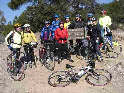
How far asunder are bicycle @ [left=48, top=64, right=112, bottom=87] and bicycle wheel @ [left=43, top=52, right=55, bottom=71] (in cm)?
121

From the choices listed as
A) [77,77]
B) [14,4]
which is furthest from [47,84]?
[14,4]

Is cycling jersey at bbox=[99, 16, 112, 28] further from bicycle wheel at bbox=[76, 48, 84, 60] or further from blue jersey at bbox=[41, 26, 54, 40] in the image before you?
blue jersey at bbox=[41, 26, 54, 40]

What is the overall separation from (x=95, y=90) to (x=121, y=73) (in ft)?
7.06

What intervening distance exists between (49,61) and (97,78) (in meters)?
2.40

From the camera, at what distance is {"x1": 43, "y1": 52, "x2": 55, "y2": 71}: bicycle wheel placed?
11547 millimetres

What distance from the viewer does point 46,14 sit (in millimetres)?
19172

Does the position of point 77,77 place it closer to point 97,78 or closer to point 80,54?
point 97,78

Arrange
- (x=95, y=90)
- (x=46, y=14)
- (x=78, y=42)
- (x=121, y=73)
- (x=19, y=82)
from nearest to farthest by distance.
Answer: (x=95, y=90) → (x=19, y=82) → (x=121, y=73) → (x=78, y=42) → (x=46, y=14)

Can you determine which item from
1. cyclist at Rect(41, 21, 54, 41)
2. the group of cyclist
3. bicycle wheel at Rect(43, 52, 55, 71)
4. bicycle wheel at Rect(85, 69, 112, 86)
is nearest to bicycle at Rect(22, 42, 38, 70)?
the group of cyclist

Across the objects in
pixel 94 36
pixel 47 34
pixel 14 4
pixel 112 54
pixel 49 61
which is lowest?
pixel 49 61

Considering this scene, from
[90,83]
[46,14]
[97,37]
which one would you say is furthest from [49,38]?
[46,14]

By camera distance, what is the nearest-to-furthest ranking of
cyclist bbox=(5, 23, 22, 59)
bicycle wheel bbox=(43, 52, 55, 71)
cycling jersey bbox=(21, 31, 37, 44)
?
cyclist bbox=(5, 23, 22, 59)
cycling jersey bbox=(21, 31, 37, 44)
bicycle wheel bbox=(43, 52, 55, 71)

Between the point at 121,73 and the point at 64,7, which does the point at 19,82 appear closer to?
the point at 121,73

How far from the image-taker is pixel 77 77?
1020cm
